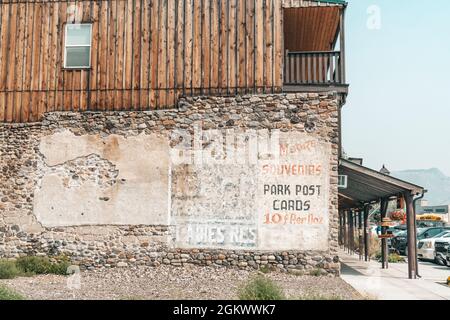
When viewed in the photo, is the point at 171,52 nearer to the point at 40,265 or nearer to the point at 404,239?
the point at 40,265

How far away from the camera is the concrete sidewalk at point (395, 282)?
11422 mm

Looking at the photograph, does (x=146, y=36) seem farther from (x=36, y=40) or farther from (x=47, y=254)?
(x=47, y=254)

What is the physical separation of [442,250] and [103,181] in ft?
42.7

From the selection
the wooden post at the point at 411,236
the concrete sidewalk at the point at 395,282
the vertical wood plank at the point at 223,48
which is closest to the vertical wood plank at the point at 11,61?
the vertical wood plank at the point at 223,48

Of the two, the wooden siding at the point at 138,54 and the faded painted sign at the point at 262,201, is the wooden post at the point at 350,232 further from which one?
the wooden siding at the point at 138,54

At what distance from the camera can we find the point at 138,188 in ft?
48.4

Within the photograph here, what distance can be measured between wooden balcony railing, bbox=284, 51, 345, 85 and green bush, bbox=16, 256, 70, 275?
8205 mm

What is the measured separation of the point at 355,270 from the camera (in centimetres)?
1678

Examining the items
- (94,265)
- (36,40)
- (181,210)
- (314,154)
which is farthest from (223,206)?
(36,40)

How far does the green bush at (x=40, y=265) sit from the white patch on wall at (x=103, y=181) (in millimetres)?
1053

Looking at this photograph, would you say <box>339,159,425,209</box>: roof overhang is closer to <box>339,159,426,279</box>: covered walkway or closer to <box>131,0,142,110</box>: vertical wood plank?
<box>339,159,426,279</box>: covered walkway

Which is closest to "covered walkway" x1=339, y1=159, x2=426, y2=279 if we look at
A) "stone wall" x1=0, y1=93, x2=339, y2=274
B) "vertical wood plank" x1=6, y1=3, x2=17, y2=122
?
"stone wall" x1=0, y1=93, x2=339, y2=274

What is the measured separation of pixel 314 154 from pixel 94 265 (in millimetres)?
6948

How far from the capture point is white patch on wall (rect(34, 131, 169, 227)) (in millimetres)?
14680
